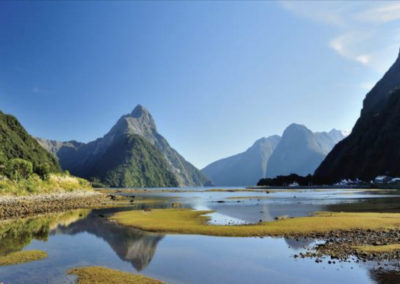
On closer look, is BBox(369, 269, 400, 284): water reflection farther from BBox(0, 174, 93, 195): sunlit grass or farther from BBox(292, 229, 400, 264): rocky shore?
BBox(0, 174, 93, 195): sunlit grass

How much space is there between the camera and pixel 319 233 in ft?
113

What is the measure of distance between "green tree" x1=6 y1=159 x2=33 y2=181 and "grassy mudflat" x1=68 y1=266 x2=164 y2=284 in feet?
252

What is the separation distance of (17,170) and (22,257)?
7975cm

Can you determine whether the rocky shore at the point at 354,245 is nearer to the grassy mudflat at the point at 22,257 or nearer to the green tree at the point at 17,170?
the grassy mudflat at the point at 22,257

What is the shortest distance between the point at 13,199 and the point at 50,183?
4123 centimetres

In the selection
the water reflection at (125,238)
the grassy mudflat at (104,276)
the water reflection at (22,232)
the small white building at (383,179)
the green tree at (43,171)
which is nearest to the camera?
the grassy mudflat at (104,276)

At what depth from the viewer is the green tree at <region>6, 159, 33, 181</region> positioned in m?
87.1

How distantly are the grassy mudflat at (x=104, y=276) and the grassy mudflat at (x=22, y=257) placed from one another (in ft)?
20.0

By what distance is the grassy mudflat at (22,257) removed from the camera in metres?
25.5

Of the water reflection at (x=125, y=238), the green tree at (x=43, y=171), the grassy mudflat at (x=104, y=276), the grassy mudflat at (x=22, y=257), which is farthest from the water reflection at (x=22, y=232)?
the green tree at (x=43, y=171)

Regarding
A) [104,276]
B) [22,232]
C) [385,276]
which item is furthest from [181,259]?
[22,232]

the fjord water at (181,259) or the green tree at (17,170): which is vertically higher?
the green tree at (17,170)

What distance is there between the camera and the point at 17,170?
94.0m

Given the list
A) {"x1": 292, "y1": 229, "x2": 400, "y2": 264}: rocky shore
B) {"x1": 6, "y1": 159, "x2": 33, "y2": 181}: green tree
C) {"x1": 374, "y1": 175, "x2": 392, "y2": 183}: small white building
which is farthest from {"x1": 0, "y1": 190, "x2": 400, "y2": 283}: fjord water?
{"x1": 374, "y1": 175, "x2": 392, "y2": 183}: small white building
